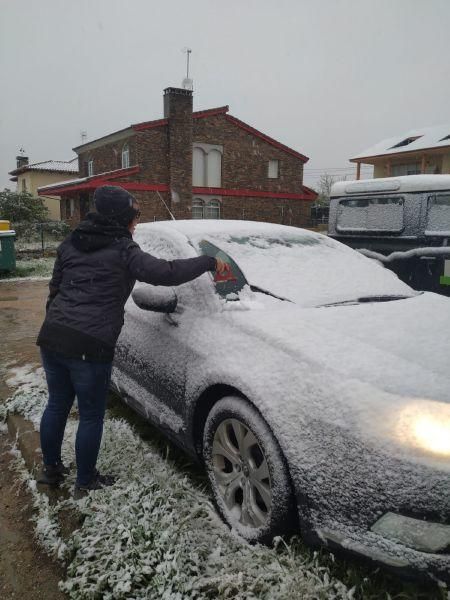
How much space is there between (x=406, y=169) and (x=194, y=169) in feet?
40.0

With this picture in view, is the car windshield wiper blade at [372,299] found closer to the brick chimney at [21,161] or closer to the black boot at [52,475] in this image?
the black boot at [52,475]

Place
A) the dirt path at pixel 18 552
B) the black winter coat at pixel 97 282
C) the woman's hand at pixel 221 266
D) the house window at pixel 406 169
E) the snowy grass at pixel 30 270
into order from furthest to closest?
1. the house window at pixel 406 169
2. the snowy grass at pixel 30 270
3. the woman's hand at pixel 221 266
4. the black winter coat at pixel 97 282
5. the dirt path at pixel 18 552

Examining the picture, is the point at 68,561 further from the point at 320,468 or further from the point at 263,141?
Answer: the point at 263,141

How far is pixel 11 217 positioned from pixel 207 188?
1024cm

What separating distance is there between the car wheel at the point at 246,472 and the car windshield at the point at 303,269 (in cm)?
79

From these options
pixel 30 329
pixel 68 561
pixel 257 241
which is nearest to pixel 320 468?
pixel 68 561

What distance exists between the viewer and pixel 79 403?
93.0 inches

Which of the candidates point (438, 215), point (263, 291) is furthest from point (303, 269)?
point (438, 215)

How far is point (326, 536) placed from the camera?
5.72 ft

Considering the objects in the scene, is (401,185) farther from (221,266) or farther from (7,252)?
(7,252)

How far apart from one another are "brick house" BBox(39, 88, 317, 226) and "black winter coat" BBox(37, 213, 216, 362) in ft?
67.6

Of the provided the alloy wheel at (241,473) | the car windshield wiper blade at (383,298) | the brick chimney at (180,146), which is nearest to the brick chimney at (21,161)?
the brick chimney at (180,146)

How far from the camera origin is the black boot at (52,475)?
8.52 feet

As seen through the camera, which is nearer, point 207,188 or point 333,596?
point 333,596
